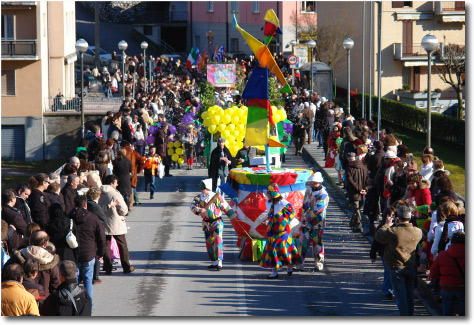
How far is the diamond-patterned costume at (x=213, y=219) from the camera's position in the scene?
15234mm

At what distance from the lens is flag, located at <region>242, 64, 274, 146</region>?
1589cm

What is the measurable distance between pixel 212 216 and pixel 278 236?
49.6 inches

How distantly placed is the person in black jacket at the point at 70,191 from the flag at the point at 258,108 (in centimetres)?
305

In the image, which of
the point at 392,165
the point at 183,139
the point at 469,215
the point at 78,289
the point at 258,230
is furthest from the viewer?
the point at 183,139

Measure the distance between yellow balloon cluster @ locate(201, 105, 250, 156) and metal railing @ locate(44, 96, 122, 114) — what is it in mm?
17833

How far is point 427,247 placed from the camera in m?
13.9

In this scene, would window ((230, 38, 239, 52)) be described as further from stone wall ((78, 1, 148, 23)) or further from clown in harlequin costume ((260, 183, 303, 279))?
clown in harlequin costume ((260, 183, 303, 279))

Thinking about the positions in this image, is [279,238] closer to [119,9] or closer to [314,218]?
[314,218]

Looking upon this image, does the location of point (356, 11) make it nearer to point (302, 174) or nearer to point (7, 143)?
point (7, 143)

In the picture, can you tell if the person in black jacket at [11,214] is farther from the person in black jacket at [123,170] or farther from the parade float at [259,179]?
the person in black jacket at [123,170]

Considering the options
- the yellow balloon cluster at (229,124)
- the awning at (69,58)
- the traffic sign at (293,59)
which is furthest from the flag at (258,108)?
the awning at (69,58)

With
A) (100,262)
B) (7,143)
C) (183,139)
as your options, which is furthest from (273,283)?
(7,143)

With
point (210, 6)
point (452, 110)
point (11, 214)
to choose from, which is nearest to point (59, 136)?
point (452, 110)

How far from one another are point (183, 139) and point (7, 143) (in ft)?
58.7
